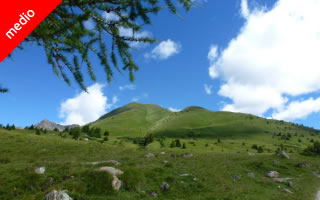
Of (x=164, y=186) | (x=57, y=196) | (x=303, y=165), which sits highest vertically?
(x=303, y=165)

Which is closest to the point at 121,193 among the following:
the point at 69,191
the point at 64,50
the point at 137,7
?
the point at 69,191

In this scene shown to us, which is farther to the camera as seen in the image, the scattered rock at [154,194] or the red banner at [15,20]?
the scattered rock at [154,194]

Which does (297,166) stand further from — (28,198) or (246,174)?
(28,198)

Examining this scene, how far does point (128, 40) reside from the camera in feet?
11.7

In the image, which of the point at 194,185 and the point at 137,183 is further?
the point at 194,185

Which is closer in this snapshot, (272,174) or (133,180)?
(133,180)

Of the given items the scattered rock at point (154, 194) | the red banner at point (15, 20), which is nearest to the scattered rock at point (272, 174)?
the scattered rock at point (154, 194)

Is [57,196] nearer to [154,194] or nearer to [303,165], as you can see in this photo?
[154,194]

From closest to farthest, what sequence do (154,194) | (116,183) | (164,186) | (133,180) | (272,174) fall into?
(116,183) → (154,194) → (133,180) → (164,186) → (272,174)

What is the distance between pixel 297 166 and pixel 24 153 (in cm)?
4487

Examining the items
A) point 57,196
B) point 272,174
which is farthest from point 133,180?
point 272,174

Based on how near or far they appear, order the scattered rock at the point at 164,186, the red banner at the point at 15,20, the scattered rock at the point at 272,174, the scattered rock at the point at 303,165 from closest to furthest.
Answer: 1. the red banner at the point at 15,20
2. the scattered rock at the point at 164,186
3. the scattered rock at the point at 272,174
4. the scattered rock at the point at 303,165

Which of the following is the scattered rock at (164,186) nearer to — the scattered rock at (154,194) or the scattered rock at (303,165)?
the scattered rock at (154,194)

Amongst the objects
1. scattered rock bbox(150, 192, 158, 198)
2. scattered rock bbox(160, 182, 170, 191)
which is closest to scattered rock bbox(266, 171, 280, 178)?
scattered rock bbox(160, 182, 170, 191)
